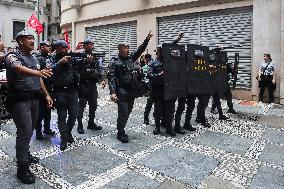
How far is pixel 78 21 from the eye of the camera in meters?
20.8

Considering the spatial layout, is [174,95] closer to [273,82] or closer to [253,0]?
[273,82]

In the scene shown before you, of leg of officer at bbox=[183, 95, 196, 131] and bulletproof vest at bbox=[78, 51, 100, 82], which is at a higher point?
bulletproof vest at bbox=[78, 51, 100, 82]

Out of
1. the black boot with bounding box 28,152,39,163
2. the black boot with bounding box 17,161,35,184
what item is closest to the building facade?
the black boot with bounding box 28,152,39,163

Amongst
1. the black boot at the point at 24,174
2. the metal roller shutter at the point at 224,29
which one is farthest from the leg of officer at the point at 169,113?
the metal roller shutter at the point at 224,29

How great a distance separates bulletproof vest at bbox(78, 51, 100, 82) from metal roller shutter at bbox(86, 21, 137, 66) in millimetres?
10578

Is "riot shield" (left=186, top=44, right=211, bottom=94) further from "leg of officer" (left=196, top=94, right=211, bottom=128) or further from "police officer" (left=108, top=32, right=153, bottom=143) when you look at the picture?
"police officer" (left=108, top=32, right=153, bottom=143)

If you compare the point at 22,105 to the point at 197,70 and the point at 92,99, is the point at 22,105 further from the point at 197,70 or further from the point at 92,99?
the point at 197,70

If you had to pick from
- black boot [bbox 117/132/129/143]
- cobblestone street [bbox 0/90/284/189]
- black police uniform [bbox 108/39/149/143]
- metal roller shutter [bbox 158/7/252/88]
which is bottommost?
cobblestone street [bbox 0/90/284/189]

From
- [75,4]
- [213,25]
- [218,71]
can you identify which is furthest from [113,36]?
[218,71]

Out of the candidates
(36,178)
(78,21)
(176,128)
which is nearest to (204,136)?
(176,128)

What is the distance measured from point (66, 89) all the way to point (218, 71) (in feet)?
13.9

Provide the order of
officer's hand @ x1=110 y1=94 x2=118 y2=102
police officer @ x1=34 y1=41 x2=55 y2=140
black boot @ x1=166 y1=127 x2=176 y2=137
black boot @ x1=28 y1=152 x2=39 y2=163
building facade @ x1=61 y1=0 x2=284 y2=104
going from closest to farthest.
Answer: black boot @ x1=28 y1=152 x2=39 y2=163
officer's hand @ x1=110 y1=94 x2=118 y2=102
police officer @ x1=34 y1=41 x2=55 y2=140
black boot @ x1=166 y1=127 x2=176 y2=137
building facade @ x1=61 y1=0 x2=284 y2=104

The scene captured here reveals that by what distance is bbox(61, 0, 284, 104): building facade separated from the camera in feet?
37.7

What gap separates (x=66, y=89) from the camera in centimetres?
554
